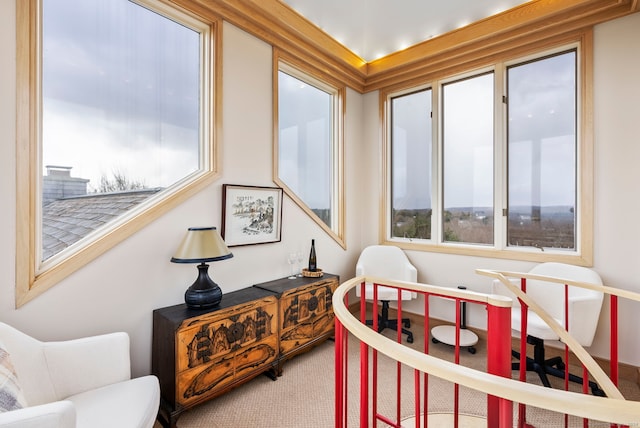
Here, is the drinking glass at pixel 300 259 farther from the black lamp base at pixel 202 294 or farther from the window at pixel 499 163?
the window at pixel 499 163

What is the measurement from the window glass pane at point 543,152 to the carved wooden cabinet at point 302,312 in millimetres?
2061

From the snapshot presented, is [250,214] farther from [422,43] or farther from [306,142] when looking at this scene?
[422,43]

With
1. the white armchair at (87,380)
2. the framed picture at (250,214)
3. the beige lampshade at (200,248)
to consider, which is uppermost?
the framed picture at (250,214)

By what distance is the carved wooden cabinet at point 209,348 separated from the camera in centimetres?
192

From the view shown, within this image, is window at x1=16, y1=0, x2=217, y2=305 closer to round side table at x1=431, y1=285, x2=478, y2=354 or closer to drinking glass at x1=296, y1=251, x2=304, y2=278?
drinking glass at x1=296, y1=251, x2=304, y2=278

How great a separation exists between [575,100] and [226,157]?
3287 mm

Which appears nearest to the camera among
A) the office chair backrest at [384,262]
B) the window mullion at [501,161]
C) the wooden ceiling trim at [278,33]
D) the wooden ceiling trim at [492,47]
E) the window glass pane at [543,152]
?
the wooden ceiling trim at [278,33]

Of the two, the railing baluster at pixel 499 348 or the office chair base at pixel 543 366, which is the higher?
the railing baluster at pixel 499 348

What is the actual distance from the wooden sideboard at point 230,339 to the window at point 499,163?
173cm

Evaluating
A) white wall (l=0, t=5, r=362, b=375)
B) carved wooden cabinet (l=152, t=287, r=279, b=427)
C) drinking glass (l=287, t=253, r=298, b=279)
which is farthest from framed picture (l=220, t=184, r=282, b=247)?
carved wooden cabinet (l=152, t=287, r=279, b=427)

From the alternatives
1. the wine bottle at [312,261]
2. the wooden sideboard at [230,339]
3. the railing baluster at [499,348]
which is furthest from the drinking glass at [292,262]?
the railing baluster at [499,348]

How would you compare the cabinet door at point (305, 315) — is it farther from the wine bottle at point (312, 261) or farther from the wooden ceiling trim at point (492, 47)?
the wooden ceiling trim at point (492, 47)

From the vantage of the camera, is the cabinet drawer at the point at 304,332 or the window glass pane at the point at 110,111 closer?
the window glass pane at the point at 110,111

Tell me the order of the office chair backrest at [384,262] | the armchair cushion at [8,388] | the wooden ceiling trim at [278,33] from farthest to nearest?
the office chair backrest at [384,262] < the wooden ceiling trim at [278,33] < the armchair cushion at [8,388]
